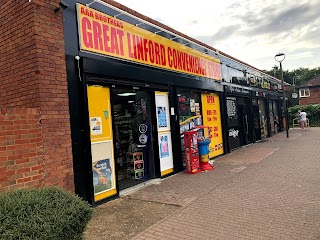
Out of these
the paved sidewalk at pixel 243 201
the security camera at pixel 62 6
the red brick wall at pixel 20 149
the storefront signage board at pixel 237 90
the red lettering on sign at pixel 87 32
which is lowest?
the paved sidewalk at pixel 243 201

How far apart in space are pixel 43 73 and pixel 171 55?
490 cm

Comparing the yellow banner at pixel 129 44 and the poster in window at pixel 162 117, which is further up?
the yellow banner at pixel 129 44

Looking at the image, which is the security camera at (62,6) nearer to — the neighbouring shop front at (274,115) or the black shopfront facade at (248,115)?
the black shopfront facade at (248,115)

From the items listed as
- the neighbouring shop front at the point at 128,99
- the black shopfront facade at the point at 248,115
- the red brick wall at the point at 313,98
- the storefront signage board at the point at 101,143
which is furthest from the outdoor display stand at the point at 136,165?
the red brick wall at the point at 313,98

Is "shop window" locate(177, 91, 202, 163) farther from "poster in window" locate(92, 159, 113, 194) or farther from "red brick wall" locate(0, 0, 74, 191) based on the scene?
"red brick wall" locate(0, 0, 74, 191)

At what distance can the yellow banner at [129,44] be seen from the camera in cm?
635

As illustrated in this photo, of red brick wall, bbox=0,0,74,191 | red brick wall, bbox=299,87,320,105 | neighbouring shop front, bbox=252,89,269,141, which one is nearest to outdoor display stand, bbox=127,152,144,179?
red brick wall, bbox=0,0,74,191

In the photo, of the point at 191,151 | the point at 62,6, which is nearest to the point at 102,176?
the point at 191,151

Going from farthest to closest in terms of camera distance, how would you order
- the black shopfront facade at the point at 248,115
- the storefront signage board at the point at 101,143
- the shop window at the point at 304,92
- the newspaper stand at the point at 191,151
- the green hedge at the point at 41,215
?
the shop window at the point at 304,92 → the black shopfront facade at the point at 248,115 → the newspaper stand at the point at 191,151 → the storefront signage board at the point at 101,143 → the green hedge at the point at 41,215

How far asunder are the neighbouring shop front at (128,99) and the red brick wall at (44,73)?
0.23 meters

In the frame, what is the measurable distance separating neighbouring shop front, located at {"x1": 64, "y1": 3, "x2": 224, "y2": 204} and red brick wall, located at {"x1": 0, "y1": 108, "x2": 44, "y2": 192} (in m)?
0.87

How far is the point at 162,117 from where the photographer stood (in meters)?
8.88

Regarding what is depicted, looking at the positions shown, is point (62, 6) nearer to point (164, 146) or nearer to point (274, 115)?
point (164, 146)

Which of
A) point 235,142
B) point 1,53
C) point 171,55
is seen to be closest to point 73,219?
point 1,53
